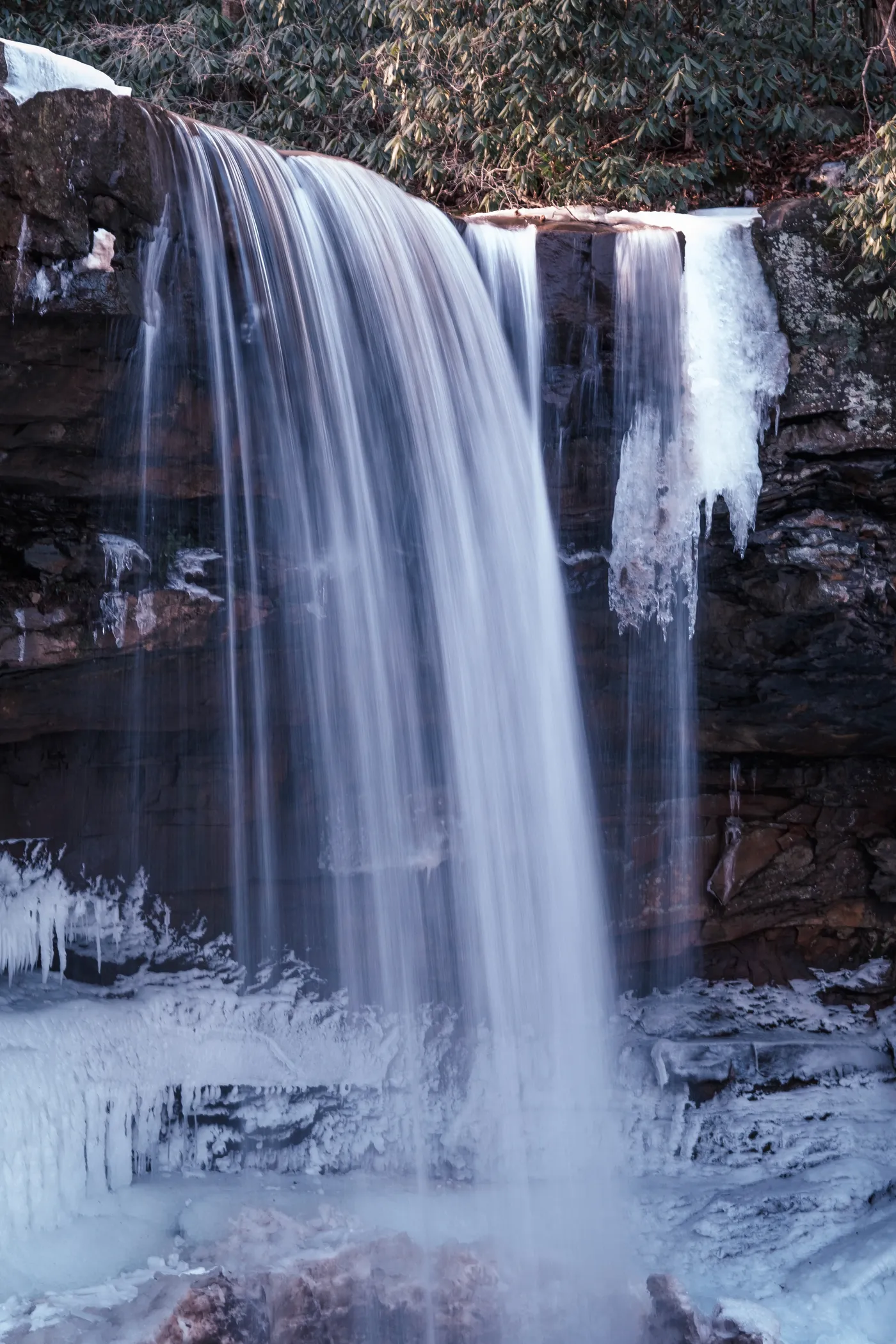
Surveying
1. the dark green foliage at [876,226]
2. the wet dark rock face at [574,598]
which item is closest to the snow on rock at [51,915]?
the wet dark rock face at [574,598]

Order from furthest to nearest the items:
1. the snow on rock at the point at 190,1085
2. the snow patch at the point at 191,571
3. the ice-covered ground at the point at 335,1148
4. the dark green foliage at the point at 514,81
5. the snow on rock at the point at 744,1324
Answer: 1. the dark green foliage at the point at 514,81
2. the snow patch at the point at 191,571
3. the snow on rock at the point at 190,1085
4. the ice-covered ground at the point at 335,1148
5. the snow on rock at the point at 744,1324

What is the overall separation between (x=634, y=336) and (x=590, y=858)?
9.86ft

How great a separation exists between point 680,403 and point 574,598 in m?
1.26

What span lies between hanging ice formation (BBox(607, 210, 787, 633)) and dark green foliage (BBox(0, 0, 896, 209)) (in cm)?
218

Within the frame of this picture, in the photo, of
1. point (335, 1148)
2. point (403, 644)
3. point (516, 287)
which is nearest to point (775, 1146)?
point (335, 1148)

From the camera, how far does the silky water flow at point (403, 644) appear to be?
5871 mm

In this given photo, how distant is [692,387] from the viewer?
696 centimetres

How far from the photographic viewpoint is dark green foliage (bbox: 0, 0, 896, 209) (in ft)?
28.9

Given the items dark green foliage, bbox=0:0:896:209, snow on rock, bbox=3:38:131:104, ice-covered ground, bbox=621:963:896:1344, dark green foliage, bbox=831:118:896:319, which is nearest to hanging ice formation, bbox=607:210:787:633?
dark green foliage, bbox=831:118:896:319

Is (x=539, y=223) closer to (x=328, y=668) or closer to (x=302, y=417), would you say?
(x=302, y=417)

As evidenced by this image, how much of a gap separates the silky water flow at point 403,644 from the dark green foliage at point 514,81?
295cm

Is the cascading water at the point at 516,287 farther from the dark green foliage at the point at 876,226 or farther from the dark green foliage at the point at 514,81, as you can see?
the dark green foliage at the point at 514,81

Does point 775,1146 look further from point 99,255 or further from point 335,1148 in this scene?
point 99,255

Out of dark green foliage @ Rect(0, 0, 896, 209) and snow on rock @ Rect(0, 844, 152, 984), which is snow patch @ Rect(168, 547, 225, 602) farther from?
dark green foliage @ Rect(0, 0, 896, 209)
